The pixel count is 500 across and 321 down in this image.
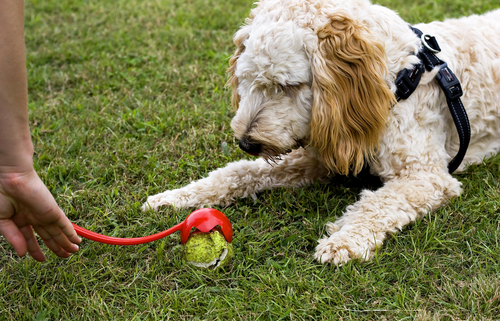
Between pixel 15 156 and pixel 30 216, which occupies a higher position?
pixel 15 156

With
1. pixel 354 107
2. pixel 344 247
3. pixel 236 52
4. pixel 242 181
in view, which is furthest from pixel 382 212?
pixel 236 52

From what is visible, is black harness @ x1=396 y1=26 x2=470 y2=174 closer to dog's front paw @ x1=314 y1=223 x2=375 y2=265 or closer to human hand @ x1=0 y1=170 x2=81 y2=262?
dog's front paw @ x1=314 y1=223 x2=375 y2=265

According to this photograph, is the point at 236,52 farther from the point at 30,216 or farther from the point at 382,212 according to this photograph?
the point at 30,216

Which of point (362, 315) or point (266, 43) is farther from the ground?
point (266, 43)

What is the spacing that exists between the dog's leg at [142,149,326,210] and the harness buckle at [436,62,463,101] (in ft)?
3.46

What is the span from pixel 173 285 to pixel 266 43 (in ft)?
5.25

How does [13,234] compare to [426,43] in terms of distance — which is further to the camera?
[426,43]

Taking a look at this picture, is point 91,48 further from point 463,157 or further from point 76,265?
point 463,157

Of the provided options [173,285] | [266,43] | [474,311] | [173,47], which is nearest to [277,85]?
[266,43]

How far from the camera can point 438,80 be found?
310cm

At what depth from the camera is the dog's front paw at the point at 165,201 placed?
329cm

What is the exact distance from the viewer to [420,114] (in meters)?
3.11

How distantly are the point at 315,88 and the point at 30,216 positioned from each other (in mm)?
1774

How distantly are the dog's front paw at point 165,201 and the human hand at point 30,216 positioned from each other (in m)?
0.87
